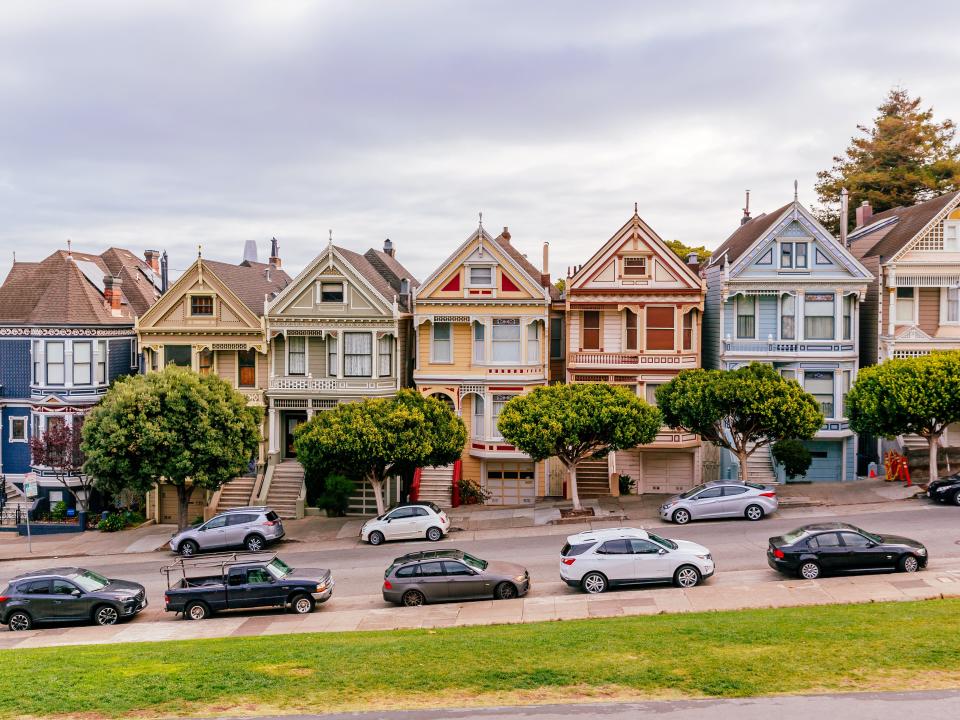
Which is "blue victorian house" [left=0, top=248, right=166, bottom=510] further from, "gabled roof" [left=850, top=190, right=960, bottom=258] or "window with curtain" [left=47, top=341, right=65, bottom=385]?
"gabled roof" [left=850, top=190, right=960, bottom=258]

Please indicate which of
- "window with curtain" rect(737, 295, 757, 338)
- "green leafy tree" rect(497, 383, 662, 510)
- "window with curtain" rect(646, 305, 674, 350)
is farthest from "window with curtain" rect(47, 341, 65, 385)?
"window with curtain" rect(737, 295, 757, 338)

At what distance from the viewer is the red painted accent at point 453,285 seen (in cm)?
3978

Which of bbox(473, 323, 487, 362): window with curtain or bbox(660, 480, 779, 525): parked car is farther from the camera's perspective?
bbox(473, 323, 487, 362): window with curtain

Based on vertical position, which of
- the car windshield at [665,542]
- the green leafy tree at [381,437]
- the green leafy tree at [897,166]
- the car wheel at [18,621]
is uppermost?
the green leafy tree at [897,166]

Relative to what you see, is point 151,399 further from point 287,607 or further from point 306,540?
point 287,607

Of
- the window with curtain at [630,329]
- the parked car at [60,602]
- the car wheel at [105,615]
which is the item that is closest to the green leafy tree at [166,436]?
the parked car at [60,602]

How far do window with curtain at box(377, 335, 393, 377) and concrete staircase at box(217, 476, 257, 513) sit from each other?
7844mm

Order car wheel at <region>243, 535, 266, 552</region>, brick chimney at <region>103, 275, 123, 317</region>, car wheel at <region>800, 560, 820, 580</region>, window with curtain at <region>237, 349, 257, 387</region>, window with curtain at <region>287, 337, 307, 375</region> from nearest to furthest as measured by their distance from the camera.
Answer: car wheel at <region>800, 560, 820, 580</region> < car wheel at <region>243, 535, 266, 552</region> < window with curtain at <region>287, 337, 307, 375</region> < window with curtain at <region>237, 349, 257, 387</region> < brick chimney at <region>103, 275, 123, 317</region>

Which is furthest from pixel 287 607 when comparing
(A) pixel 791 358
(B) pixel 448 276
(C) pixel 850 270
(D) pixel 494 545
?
(C) pixel 850 270

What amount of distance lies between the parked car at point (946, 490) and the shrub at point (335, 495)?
23309mm

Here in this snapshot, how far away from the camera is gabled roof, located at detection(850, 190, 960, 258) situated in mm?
38188

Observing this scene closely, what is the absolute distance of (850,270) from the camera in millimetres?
37969

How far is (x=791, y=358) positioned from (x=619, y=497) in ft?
32.1

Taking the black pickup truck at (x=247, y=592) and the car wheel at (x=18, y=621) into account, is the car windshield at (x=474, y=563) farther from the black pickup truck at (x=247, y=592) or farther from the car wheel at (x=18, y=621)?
the car wheel at (x=18, y=621)
